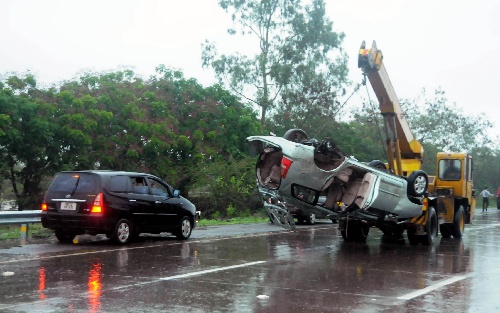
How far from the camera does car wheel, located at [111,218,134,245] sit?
14883 millimetres

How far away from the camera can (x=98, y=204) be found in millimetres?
14609

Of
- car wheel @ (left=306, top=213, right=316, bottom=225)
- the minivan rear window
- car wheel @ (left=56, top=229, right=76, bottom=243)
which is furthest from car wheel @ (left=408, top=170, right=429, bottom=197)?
car wheel @ (left=306, top=213, right=316, bottom=225)

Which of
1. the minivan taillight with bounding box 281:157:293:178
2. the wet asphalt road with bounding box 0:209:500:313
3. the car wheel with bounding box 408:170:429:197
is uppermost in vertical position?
the minivan taillight with bounding box 281:157:293:178

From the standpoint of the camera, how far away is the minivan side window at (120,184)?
1510 centimetres

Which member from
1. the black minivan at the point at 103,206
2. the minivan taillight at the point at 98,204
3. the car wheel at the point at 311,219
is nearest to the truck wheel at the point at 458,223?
Result: the car wheel at the point at 311,219

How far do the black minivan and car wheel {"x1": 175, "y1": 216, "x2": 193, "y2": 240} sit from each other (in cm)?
63

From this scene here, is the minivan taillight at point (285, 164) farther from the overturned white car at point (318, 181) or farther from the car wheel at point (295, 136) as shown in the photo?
the car wheel at point (295, 136)

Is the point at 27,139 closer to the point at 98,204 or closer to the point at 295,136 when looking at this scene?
the point at 98,204

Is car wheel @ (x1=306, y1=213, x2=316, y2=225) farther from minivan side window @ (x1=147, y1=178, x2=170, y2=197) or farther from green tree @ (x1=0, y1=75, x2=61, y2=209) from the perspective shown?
green tree @ (x1=0, y1=75, x2=61, y2=209)

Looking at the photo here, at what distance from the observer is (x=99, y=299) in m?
8.16

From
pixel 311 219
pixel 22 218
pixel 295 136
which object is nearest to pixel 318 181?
pixel 295 136

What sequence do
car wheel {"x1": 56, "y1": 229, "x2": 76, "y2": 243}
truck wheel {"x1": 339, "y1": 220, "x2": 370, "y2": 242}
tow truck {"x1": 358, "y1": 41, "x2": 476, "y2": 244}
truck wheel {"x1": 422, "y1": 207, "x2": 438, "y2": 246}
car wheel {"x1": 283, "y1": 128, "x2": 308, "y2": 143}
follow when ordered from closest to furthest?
car wheel {"x1": 283, "y1": 128, "x2": 308, "y2": 143}
car wheel {"x1": 56, "y1": 229, "x2": 76, "y2": 243}
truck wheel {"x1": 422, "y1": 207, "x2": 438, "y2": 246}
truck wheel {"x1": 339, "y1": 220, "x2": 370, "y2": 242}
tow truck {"x1": 358, "y1": 41, "x2": 476, "y2": 244}

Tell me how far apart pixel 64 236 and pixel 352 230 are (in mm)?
7702

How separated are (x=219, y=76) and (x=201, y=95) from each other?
768cm
